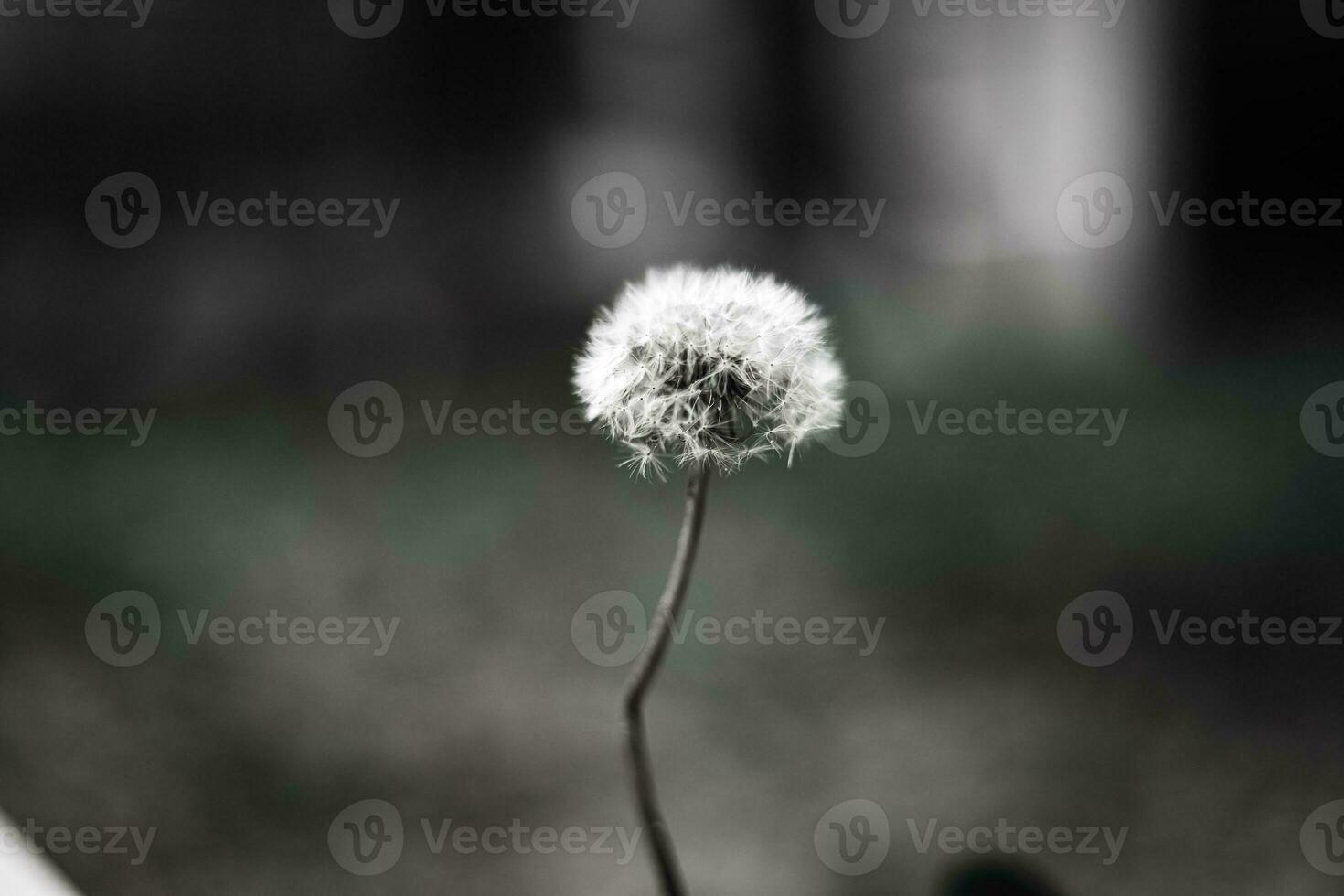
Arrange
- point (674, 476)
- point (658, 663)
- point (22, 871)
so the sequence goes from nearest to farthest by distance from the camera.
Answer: point (658, 663), point (22, 871), point (674, 476)

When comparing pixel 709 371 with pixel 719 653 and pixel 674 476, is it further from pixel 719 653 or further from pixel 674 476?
pixel 674 476

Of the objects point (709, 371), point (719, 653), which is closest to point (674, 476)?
point (719, 653)

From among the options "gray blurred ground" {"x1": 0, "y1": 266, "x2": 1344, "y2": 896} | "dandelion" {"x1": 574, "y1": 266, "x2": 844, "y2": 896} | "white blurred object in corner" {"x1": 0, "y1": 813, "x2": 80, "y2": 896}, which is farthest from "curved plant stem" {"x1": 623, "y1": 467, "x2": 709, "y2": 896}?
"white blurred object in corner" {"x1": 0, "y1": 813, "x2": 80, "y2": 896}

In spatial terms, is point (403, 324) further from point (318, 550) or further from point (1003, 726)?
point (1003, 726)

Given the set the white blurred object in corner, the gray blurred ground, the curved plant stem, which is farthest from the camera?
the gray blurred ground

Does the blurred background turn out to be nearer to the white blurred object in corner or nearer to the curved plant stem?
the white blurred object in corner

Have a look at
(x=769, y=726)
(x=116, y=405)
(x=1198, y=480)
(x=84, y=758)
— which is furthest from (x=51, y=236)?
(x=1198, y=480)

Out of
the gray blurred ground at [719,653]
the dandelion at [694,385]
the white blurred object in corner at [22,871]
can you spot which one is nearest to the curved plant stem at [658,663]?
the dandelion at [694,385]

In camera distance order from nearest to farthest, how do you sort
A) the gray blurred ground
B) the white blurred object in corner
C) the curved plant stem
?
the curved plant stem < the white blurred object in corner < the gray blurred ground
